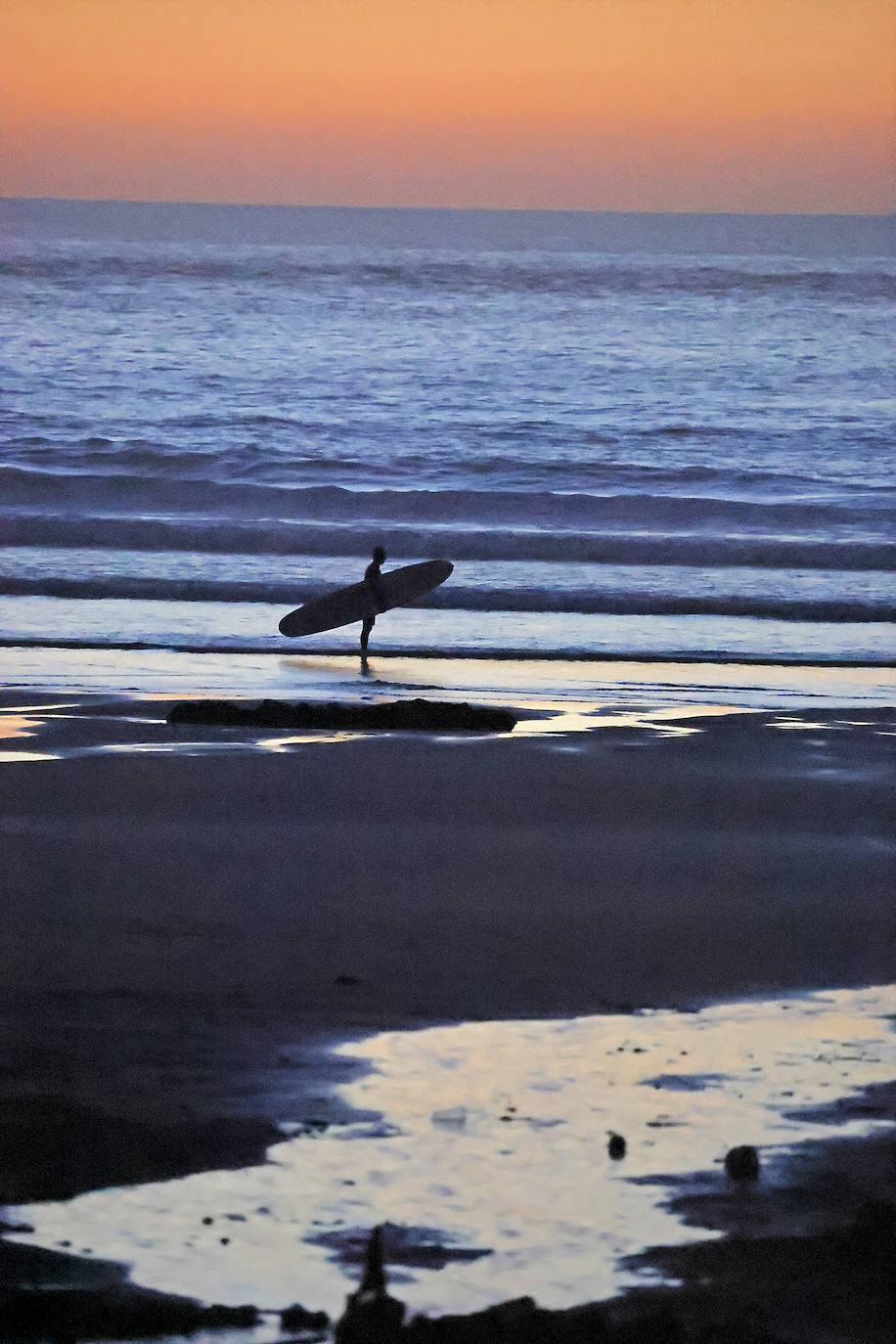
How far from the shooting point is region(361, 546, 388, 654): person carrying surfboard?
1440cm

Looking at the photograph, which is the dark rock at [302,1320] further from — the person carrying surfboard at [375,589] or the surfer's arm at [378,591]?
the surfer's arm at [378,591]

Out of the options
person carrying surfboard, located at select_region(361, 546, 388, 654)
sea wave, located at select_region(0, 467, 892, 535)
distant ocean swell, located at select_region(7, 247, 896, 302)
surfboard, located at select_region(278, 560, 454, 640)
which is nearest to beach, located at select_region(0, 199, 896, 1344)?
surfboard, located at select_region(278, 560, 454, 640)

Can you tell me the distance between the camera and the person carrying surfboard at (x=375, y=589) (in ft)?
47.2

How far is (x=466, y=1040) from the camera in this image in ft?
17.6

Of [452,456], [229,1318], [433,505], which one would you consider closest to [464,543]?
[433,505]

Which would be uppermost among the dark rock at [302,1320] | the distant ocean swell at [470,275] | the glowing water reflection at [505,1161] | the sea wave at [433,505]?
the distant ocean swell at [470,275]

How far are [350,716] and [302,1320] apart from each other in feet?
23.8

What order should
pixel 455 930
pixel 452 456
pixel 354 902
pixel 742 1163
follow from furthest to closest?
pixel 452 456 → pixel 354 902 → pixel 455 930 → pixel 742 1163

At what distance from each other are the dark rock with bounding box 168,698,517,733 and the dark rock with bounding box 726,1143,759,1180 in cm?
633

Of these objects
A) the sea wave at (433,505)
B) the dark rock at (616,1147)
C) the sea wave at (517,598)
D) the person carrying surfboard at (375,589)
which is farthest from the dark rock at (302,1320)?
the sea wave at (433,505)

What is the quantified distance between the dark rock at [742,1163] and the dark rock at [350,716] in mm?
6328

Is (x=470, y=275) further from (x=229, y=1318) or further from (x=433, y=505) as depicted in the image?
(x=229, y=1318)

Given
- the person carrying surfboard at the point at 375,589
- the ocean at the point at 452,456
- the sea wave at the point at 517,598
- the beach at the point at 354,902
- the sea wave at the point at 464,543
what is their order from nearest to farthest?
the beach at the point at 354,902 < the person carrying surfboard at the point at 375,589 < the ocean at the point at 452,456 < the sea wave at the point at 517,598 < the sea wave at the point at 464,543

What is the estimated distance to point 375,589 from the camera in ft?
48.0
